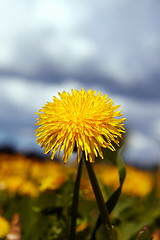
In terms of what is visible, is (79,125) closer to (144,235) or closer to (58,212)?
(144,235)

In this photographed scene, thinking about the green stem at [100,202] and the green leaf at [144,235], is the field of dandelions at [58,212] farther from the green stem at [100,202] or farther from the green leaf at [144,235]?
the green stem at [100,202]

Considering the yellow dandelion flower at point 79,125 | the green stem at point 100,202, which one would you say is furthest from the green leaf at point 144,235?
the yellow dandelion flower at point 79,125

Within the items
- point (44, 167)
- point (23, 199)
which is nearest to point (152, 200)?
point (23, 199)

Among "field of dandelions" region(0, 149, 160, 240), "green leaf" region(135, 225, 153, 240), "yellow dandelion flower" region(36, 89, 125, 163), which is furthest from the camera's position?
"field of dandelions" region(0, 149, 160, 240)

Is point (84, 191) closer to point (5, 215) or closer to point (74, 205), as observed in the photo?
point (74, 205)

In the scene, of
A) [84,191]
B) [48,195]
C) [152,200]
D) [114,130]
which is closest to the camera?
[114,130]

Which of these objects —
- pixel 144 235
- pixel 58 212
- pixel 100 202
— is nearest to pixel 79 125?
pixel 100 202

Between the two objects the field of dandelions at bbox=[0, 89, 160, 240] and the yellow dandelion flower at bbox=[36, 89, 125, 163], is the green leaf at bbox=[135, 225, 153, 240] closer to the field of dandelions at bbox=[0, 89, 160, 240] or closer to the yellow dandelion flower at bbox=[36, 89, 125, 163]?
the field of dandelions at bbox=[0, 89, 160, 240]

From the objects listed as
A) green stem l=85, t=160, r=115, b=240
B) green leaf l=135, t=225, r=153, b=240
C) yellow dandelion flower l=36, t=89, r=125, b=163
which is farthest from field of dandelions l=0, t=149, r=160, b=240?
yellow dandelion flower l=36, t=89, r=125, b=163
